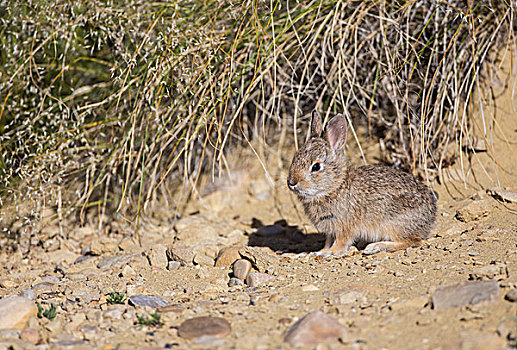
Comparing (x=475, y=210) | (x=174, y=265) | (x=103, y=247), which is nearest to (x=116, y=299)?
(x=174, y=265)

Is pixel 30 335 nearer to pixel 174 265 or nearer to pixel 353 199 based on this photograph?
pixel 174 265

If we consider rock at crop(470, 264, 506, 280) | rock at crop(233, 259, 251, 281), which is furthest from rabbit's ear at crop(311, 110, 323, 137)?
rock at crop(470, 264, 506, 280)

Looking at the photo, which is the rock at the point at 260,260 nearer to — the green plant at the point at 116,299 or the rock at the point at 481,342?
the green plant at the point at 116,299

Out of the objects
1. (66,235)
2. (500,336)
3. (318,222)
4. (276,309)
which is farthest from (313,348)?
(66,235)

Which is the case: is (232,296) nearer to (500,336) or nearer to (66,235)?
(500,336)

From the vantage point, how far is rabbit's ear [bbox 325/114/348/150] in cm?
411

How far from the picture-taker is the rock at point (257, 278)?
3.55 m

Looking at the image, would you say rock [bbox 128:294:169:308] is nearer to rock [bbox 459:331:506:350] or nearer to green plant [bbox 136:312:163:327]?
green plant [bbox 136:312:163:327]

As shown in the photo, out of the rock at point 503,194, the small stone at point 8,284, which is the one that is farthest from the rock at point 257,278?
the rock at point 503,194

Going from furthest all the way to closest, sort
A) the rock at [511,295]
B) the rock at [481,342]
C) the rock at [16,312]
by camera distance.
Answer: the rock at [16,312], the rock at [511,295], the rock at [481,342]

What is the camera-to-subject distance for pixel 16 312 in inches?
113

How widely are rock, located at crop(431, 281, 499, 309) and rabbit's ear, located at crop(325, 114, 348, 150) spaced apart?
1.65 m

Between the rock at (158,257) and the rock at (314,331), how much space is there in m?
1.80

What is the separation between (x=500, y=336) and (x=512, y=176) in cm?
256
